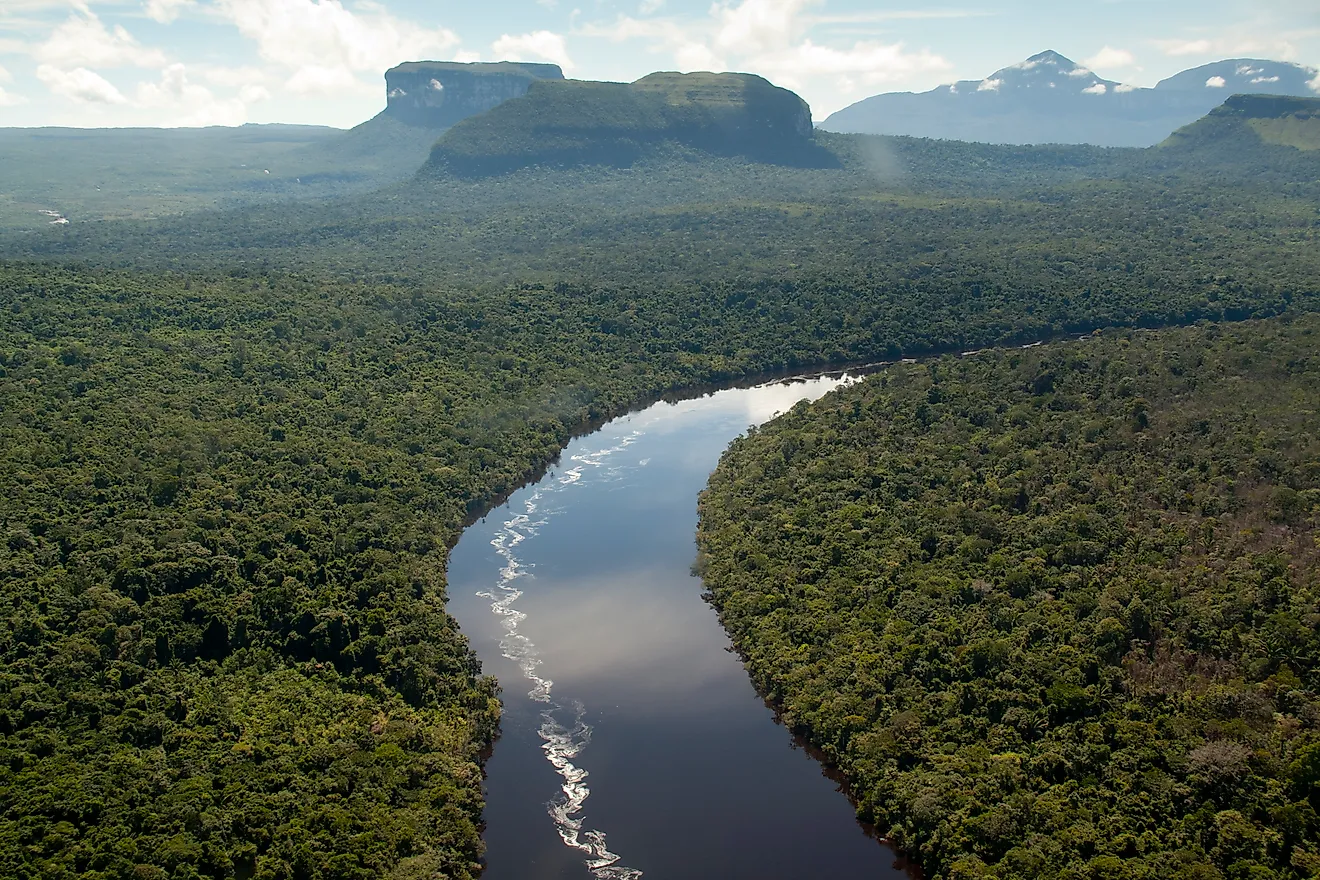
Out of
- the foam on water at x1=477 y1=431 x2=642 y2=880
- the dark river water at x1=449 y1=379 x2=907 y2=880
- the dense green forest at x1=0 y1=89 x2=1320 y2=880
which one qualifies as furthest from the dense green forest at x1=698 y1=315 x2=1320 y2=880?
the foam on water at x1=477 y1=431 x2=642 y2=880

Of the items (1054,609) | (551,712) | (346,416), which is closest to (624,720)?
(551,712)

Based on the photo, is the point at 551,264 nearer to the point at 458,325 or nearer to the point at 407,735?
the point at 458,325

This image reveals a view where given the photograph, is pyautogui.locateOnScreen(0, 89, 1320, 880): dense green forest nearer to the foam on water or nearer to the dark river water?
the dark river water

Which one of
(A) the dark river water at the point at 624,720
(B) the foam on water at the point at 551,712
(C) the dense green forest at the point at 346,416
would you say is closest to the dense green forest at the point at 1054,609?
(A) the dark river water at the point at 624,720

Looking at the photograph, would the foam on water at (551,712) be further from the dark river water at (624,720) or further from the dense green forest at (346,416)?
the dense green forest at (346,416)

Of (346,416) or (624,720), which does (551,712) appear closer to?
(624,720)

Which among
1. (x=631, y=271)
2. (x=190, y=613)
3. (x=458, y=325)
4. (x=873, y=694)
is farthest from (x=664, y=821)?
(x=631, y=271)
